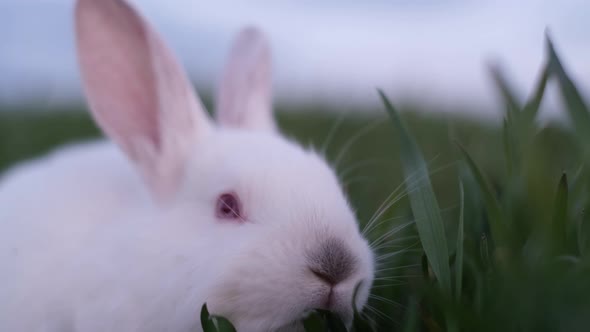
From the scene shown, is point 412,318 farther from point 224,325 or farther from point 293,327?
point 224,325

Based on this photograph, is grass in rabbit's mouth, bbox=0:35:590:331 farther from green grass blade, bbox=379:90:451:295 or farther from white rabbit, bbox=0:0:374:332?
white rabbit, bbox=0:0:374:332

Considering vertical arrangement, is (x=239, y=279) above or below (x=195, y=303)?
above

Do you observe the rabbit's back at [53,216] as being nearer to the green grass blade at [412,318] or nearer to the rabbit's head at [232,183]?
the rabbit's head at [232,183]

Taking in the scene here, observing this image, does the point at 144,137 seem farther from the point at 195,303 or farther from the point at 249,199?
the point at 195,303

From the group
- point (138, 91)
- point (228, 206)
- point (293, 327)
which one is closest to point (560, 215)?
point (293, 327)

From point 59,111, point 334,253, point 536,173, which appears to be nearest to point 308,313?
point 334,253

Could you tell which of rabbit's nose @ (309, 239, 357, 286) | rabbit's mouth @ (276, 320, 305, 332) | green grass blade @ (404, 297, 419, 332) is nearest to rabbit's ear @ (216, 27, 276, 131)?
rabbit's nose @ (309, 239, 357, 286)

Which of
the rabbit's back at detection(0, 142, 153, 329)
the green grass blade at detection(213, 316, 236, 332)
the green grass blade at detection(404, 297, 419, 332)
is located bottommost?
the rabbit's back at detection(0, 142, 153, 329)
